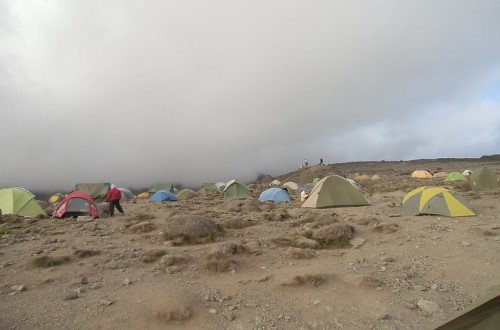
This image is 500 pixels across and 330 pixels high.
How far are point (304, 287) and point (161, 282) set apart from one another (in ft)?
12.7

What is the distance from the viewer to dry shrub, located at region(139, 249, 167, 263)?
1118cm

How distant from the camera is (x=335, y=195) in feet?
74.1

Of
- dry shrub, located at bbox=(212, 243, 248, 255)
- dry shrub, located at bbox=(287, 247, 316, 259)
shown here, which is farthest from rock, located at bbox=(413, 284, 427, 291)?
dry shrub, located at bbox=(212, 243, 248, 255)

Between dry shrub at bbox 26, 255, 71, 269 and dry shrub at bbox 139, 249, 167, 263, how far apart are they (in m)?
2.50

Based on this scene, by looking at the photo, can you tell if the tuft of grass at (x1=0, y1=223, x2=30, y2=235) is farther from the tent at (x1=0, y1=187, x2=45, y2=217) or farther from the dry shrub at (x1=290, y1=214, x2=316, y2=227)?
the dry shrub at (x1=290, y1=214, x2=316, y2=227)

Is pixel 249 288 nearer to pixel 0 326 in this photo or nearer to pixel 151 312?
pixel 151 312

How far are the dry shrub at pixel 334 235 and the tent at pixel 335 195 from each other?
8.72 m

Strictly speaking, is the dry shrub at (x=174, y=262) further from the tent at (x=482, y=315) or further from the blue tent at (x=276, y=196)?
the blue tent at (x=276, y=196)

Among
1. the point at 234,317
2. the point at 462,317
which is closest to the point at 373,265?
the point at 234,317

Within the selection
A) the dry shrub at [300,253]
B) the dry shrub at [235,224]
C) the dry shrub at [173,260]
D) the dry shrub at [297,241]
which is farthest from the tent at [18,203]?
the dry shrub at [300,253]

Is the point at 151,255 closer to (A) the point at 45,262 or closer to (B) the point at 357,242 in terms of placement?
(A) the point at 45,262

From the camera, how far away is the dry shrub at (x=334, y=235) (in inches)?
508

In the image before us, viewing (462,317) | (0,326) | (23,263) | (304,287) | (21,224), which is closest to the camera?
(462,317)

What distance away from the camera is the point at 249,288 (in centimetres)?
886
